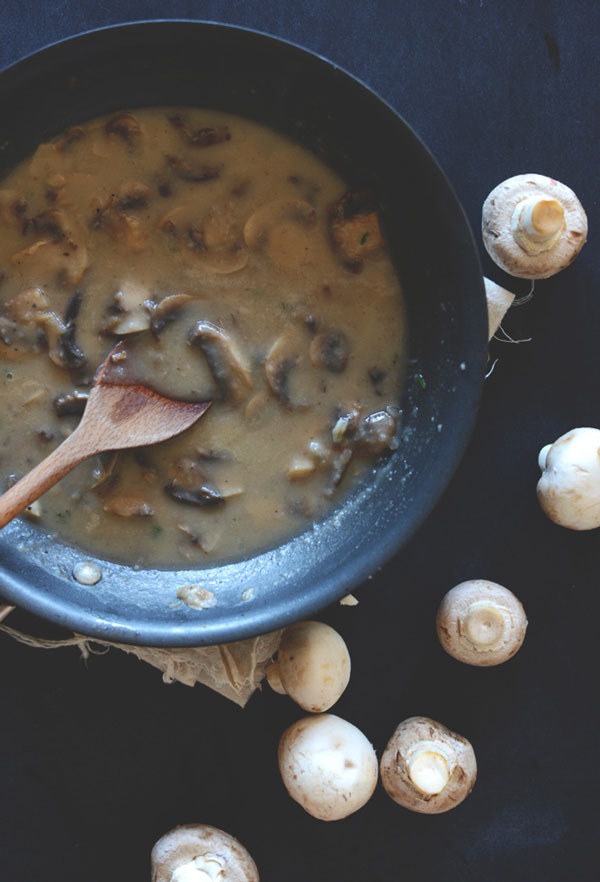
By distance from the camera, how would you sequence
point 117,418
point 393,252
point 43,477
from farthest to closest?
point 393,252
point 117,418
point 43,477

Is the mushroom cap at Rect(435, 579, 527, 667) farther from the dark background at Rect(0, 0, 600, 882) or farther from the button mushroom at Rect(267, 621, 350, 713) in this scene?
the button mushroom at Rect(267, 621, 350, 713)

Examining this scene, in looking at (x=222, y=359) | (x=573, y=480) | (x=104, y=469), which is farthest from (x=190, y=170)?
(x=573, y=480)

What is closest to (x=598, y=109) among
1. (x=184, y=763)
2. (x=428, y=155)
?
(x=428, y=155)

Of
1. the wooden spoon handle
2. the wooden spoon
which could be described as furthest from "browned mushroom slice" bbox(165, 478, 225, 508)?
the wooden spoon handle

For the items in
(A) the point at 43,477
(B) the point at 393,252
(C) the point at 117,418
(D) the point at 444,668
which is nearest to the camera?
(A) the point at 43,477

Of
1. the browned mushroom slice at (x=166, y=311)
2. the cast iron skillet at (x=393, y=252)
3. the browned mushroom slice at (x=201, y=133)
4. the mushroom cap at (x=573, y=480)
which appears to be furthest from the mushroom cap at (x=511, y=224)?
the browned mushroom slice at (x=166, y=311)

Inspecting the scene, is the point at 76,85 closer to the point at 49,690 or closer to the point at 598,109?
the point at 598,109

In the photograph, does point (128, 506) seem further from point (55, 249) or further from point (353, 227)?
point (353, 227)
